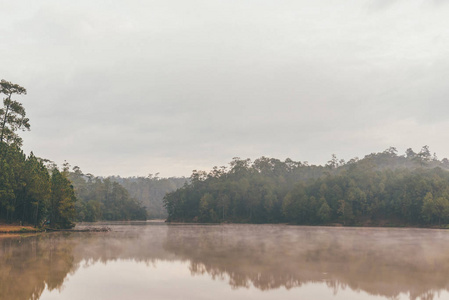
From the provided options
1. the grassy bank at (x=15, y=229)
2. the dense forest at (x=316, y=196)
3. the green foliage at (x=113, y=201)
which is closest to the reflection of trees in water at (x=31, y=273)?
the grassy bank at (x=15, y=229)

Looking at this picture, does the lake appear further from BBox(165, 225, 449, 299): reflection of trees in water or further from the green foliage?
the green foliage

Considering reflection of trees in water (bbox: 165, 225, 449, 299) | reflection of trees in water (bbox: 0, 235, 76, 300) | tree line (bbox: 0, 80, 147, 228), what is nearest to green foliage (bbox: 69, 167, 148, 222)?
tree line (bbox: 0, 80, 147, 228)

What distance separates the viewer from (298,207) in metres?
118

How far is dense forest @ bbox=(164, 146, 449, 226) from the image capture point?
323ft

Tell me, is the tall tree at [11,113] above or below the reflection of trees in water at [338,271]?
above

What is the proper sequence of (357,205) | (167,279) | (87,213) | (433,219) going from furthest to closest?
(87,213), (357,205), (433,219), (167,279)

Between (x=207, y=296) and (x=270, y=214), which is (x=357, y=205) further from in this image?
(x=207, y=296)

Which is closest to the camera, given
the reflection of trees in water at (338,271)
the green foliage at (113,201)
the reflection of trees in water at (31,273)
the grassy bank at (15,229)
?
the reflection of trees in water at (31,273)

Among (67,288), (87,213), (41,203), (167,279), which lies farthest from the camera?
(87,213)

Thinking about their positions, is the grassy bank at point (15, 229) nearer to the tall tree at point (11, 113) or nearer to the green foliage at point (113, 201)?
the tall tree at point (11, 113)

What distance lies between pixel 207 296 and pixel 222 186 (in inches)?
5323

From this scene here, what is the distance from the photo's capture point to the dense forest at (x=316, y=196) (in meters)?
98.5

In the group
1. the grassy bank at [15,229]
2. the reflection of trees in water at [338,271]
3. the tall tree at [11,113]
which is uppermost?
the tall tree at [11,113]

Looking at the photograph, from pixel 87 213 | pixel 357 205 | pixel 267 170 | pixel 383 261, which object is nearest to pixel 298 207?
pixel 357 205
